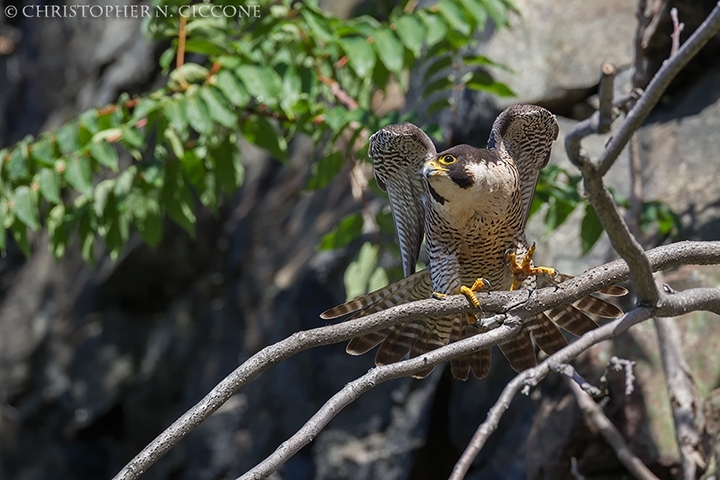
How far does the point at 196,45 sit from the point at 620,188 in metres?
2.78

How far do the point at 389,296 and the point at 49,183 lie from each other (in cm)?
191

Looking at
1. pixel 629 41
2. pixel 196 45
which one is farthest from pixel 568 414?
pixel 629 41

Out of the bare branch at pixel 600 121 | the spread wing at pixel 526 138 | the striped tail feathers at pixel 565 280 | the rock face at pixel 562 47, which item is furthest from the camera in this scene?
the rock face at pixel 562 47

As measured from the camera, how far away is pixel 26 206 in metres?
4.13

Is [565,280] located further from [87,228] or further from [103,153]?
[87,228]

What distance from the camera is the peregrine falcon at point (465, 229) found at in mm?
3123

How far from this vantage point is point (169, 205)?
14.2 feet

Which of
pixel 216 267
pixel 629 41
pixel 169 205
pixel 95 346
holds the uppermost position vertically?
pixel 629 41

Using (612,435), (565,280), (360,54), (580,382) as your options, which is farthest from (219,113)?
(612,435)

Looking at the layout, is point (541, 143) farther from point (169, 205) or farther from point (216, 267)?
point (216, 267)

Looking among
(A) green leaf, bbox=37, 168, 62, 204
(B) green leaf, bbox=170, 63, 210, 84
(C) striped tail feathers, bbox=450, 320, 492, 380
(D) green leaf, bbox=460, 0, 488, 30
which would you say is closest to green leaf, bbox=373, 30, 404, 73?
(D) green leaf, bbox=460, 0, 488, 30

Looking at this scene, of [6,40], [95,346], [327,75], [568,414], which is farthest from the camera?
[6,40]

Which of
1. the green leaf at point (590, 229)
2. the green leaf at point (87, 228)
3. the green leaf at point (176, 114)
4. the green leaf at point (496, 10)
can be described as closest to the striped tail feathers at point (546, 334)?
the green leaf at point (590, 229)

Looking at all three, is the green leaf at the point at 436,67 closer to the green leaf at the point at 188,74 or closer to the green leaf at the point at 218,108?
the green leaf at the point at 218,108
